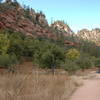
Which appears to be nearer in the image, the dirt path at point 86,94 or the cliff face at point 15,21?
the dirt path at point 86,94

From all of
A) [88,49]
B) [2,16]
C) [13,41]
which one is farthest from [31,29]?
[13,41]

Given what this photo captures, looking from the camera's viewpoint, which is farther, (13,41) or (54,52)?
(13,41)

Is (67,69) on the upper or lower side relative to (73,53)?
lower

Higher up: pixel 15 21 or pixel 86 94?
pixel 15 21

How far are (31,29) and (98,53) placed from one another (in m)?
33.3

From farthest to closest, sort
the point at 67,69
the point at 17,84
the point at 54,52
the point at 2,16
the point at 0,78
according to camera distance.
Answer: the point at 2,16
the point at 67,69
the point at 54,52
the point at 0,78
the point at 17,84

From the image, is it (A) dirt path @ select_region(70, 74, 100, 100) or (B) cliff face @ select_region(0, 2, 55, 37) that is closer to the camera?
(A) dirt path @ select_region(70, 74, 100, 100)

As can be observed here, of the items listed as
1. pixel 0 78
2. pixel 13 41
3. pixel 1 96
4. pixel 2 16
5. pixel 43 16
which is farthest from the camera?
pixel 43 16

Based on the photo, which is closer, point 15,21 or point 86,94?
point 86,94

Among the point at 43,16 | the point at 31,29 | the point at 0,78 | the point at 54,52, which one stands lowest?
the point at 0,78

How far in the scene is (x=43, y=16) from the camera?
133875mm

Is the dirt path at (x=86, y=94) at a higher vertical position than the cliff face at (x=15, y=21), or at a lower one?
lower

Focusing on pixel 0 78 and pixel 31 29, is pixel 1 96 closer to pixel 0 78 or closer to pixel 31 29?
pixel 0 78

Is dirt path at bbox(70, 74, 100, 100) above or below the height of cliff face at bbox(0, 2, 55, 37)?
below
